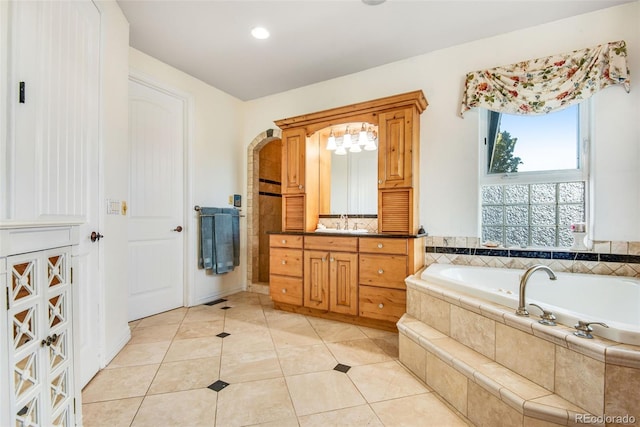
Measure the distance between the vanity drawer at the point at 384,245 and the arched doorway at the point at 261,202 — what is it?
5.54 ft

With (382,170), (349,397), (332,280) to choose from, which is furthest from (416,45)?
(349,397)

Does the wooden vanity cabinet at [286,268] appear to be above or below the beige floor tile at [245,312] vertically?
above

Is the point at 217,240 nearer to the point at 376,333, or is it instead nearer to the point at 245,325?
the point at 245,325

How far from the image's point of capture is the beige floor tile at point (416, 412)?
4.63ft

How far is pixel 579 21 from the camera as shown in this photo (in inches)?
90.2

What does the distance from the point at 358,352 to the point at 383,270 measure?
0.71m

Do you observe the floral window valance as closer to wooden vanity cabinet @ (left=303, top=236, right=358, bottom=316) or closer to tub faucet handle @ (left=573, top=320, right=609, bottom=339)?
wooden vanity cabinet @ (left=303, top=236, right=358, bottom=316)

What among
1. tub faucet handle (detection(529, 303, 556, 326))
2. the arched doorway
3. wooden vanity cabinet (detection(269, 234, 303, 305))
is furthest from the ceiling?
tub faucet handle (detection(529, 303, 556, 326))

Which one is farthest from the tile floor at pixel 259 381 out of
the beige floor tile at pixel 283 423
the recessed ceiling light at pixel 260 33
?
the recessed ceiling light at pixel 260 33

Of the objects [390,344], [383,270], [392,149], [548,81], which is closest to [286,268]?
[383,270]

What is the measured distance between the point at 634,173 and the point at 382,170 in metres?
1.79

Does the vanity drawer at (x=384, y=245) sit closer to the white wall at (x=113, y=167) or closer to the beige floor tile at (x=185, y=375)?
the beige floor tile at (x=185, y=375)

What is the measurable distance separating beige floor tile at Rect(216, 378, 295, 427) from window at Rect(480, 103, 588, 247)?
2152 millimetres

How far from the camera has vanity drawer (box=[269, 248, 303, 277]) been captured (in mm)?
2951
